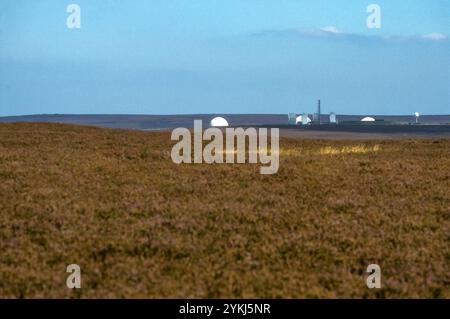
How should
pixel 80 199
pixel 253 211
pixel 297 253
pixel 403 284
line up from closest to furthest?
pixel 403 284 < pixel 297 253 < pixel 253 211 < pixel 80 199

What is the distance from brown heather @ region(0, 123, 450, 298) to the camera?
1134cm

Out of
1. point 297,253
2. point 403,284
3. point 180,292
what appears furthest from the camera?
point 297,253

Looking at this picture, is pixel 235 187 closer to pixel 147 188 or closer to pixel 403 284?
pixel 147 188

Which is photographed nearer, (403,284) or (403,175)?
(403,284)

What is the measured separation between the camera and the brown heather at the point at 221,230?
1134cm

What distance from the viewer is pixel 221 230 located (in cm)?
1523

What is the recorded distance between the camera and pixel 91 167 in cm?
2717

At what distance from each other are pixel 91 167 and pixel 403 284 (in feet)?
60.6

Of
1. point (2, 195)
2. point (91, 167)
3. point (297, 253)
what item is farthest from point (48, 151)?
point (297, 253)

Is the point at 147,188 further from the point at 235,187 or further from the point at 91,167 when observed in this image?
the point at 91,167

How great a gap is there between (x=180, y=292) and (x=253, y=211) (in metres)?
7.34

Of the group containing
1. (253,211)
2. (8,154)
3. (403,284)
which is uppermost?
(8,154)

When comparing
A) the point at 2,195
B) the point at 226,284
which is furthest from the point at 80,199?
the point at 226,284

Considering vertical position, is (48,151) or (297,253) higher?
(48,151)
